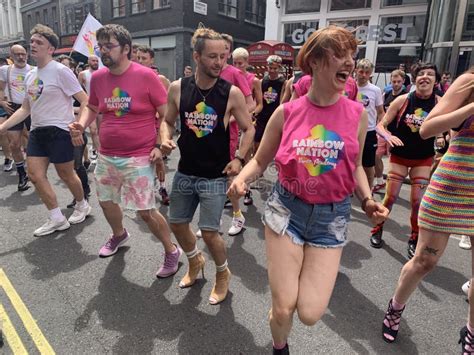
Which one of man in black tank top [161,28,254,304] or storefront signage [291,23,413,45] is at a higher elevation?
storefront signage [291,23,413,45]

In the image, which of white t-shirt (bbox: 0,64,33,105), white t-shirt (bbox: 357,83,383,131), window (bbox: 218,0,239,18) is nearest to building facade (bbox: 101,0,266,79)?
window (bbox: 218,0,239,18)

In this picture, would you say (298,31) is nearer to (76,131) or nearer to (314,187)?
(76,131)

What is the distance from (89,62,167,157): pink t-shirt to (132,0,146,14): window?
19.7m

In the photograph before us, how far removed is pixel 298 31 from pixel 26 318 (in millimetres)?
16508

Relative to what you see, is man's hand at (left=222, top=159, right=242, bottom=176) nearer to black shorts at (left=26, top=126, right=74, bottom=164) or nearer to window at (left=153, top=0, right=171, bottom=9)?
black shorts at (left=26, top=126, right=74, bottom=164)

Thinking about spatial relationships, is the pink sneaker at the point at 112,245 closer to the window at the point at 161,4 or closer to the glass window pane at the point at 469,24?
the glass window pane at the point at 469,24

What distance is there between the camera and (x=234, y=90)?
8.96 ft

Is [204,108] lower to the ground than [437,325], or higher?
higher

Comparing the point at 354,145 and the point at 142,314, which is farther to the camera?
the point at 142,314

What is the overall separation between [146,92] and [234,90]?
2.88 feet

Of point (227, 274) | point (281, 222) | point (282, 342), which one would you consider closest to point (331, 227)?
point (281, 222)

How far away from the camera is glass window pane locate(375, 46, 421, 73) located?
13.7m

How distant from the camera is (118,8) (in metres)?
21.8

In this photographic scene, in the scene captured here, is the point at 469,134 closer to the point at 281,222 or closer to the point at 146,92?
the point at 281,222
